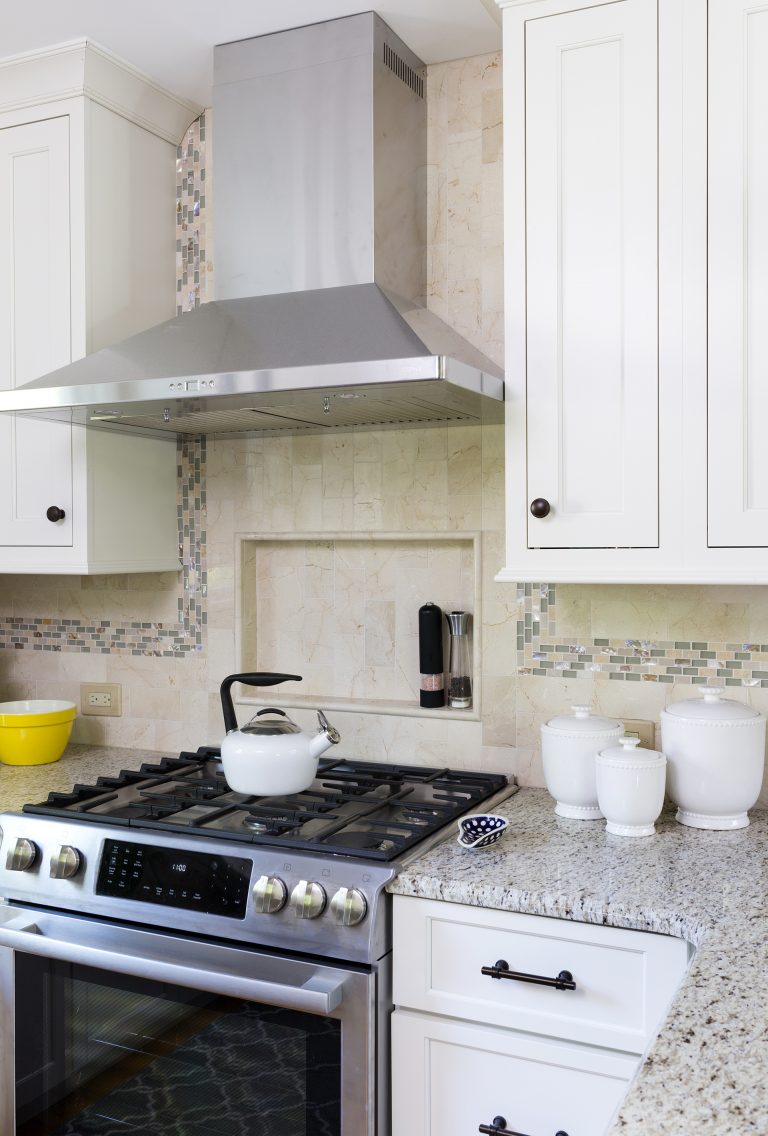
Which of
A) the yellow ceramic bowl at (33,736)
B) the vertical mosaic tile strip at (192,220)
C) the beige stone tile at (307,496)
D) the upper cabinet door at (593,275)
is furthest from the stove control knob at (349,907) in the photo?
the vertical mosaic tile strip at (192,220)

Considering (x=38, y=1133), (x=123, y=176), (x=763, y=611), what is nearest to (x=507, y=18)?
(x=123, y=176)

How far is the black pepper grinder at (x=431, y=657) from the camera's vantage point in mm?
2262

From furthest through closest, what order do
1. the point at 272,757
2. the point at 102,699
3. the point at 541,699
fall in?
the point at 102,699
the point at 541,699
the point at 272,757

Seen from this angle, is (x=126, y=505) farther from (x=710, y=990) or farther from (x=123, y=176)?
(x=710, y=990)

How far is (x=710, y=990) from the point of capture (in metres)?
1.19

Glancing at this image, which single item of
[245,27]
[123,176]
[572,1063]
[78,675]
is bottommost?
[572,1063]

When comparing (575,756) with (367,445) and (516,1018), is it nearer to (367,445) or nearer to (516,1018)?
(516,1018)

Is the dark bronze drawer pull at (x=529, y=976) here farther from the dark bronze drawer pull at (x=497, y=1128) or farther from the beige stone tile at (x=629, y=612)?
the beige stone tile at (x=629, y=612)

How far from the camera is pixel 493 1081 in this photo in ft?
5.14

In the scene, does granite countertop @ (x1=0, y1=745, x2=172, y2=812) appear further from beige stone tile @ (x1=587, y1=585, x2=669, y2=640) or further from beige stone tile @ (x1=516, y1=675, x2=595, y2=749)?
beige stone tile @ (x1=587, y1=585, x2=669, y2=640)

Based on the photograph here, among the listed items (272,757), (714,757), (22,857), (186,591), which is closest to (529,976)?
(714,757)

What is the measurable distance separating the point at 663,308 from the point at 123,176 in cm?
137

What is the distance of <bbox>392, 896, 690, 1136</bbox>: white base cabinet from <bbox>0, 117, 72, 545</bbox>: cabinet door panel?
130 centimetres

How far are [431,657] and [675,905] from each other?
0.91 metres
